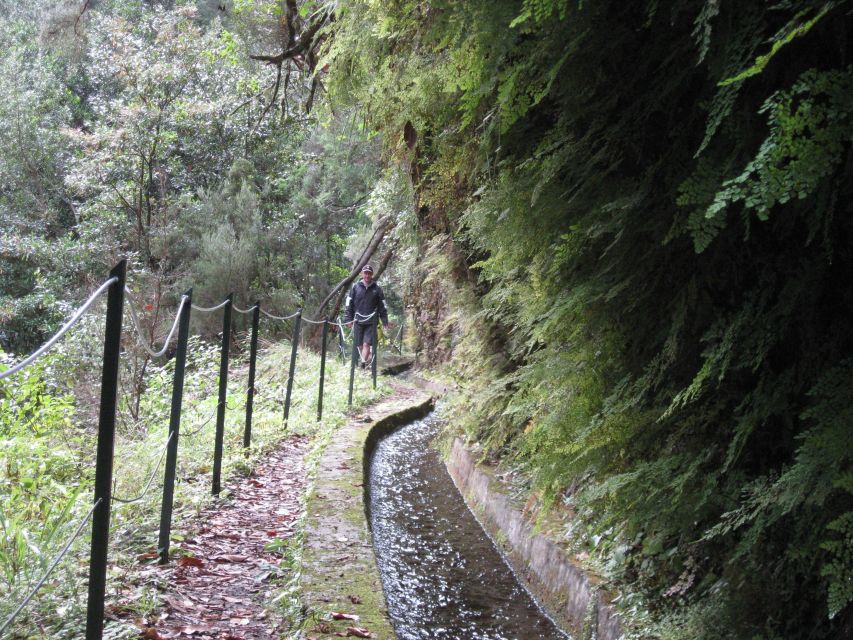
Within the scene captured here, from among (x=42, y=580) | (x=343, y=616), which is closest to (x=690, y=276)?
(x=343, y=616)

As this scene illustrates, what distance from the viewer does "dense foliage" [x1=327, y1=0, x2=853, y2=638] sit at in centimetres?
205

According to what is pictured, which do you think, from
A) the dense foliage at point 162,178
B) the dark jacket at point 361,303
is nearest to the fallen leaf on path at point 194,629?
the dark jacket at point 361,303

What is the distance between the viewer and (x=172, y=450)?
13.1 feet

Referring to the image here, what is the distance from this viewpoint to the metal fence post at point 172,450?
12.4 ft

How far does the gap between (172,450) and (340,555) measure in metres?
1.16

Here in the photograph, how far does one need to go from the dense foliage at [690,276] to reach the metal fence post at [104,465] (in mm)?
1669

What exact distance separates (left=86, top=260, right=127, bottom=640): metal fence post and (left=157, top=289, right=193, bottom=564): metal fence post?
125cm

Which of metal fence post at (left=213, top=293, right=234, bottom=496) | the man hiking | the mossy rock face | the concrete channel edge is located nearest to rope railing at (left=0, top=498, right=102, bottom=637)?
the mossy rock face

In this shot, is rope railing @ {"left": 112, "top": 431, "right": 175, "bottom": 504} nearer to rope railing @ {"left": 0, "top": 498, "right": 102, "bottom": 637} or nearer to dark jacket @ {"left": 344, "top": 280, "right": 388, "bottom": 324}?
rope railing @ {"left": 0, "top": 498, "right": 102, "bottom": 637}

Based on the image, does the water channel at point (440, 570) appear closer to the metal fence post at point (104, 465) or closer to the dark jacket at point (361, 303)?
the metal fence post at point (104, 465)

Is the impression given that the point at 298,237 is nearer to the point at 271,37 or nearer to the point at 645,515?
the point at 271,37

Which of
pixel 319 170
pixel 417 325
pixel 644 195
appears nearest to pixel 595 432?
pixel 644 195

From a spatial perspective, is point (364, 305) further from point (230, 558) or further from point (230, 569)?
point (230, 569)

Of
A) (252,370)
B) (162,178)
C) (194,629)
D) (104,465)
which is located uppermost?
(162,178)
